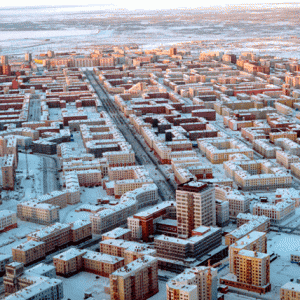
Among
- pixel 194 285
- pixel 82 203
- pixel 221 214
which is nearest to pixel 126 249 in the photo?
pixel 194 285

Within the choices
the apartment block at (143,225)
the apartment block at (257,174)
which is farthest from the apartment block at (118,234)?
the apartment block at (257,174)

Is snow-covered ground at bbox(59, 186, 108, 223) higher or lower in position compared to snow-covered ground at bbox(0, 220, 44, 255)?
higher

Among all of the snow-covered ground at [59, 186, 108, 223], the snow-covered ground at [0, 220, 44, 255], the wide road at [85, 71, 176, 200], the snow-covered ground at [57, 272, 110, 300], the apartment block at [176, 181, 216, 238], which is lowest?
the snow-covered ground at [57, 272, 110, 300]

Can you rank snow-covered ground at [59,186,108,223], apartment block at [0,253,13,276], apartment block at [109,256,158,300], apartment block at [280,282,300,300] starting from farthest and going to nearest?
1. snow-covered ground at [59,186,108,223]
2. apartment block at [0,253,13,276]
3. apartment block at [109,256,158,300]
4. apartment block at [280,282,300,300]

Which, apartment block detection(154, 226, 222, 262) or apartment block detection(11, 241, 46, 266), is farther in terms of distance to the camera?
apartment block detection(11, 241, 46, 266)

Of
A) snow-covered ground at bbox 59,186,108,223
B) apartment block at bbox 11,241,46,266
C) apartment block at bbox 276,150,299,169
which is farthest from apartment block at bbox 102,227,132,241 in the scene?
apartment block at bbox 276,150,299,169

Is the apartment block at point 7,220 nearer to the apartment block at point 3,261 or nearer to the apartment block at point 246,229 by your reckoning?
the apartment block at point 3,261

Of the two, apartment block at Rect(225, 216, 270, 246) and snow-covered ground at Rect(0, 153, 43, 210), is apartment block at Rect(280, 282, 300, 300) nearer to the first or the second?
apartment block at Rect(225, 216, 270, 246)
